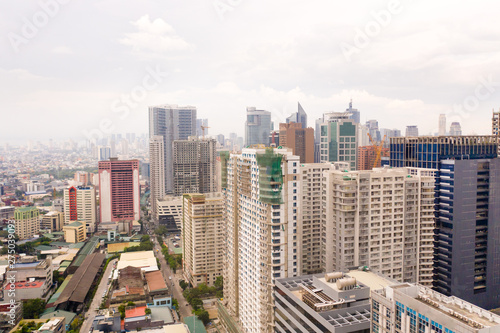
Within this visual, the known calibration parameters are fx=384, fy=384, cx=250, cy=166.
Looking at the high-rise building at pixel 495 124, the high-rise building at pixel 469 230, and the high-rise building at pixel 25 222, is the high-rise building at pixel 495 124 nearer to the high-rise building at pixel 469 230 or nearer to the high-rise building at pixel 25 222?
the high-rise building at pixel 469 230

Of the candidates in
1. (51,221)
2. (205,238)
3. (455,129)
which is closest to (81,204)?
(51,221)

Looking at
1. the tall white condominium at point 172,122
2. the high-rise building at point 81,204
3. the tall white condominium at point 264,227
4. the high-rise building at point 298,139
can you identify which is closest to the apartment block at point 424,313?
the tall white condominium at point 264,227

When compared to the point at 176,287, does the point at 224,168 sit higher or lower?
higher

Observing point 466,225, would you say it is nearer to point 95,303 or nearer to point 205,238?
point 205,238

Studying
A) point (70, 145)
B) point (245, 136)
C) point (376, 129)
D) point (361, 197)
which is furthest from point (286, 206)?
point (70, 145)

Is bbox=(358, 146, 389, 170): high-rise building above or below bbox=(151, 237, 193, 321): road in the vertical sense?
above

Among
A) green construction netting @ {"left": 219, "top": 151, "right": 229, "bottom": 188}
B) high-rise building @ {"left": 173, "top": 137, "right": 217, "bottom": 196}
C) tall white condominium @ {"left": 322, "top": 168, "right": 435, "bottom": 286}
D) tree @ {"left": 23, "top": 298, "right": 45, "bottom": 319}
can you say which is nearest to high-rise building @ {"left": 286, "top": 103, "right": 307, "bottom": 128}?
high-rise building @ {"left": 173, "top": 137, "right": 217, "bottom": 196}

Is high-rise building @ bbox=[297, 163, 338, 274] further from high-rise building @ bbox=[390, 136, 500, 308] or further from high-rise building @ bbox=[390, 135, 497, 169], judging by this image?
high-rise building @ bbox=[390, 135, 497, 169]

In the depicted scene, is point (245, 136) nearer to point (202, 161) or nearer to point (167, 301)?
point (202, 161)
